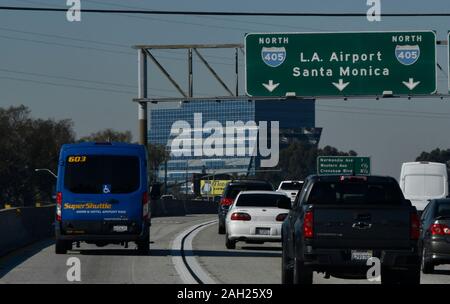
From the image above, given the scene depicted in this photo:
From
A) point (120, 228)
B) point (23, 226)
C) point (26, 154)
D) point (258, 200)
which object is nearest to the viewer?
point (120, 228)

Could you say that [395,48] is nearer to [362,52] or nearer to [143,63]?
[362,52]

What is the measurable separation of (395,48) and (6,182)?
78.4m

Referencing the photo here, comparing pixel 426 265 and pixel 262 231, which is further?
pixel 262 231

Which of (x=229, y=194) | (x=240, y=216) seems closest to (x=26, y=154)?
(x=229, y=194)

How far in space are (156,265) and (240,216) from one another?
264 inches

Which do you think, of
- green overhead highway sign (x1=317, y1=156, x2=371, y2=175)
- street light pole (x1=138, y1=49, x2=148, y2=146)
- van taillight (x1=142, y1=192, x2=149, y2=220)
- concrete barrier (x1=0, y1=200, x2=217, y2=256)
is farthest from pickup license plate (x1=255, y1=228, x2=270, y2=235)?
green overhead highway sign (x1=317, y1=156, x2=371, y2=175)

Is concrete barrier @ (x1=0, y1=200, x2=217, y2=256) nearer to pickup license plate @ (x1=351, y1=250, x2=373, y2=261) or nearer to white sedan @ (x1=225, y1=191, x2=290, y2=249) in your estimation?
white sedan @ (x1=225, y1=191, x2=290, y2=249)

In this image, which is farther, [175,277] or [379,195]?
[175,277]

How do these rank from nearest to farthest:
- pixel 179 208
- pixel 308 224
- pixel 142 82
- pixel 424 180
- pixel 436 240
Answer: pixel 308 224
pixel 436 240
pixel 424 180
pixel 142 82
pixel 179 208

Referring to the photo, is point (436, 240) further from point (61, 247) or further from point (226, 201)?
point (226, 201)

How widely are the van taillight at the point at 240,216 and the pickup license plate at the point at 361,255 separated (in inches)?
503

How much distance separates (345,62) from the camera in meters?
45.9
